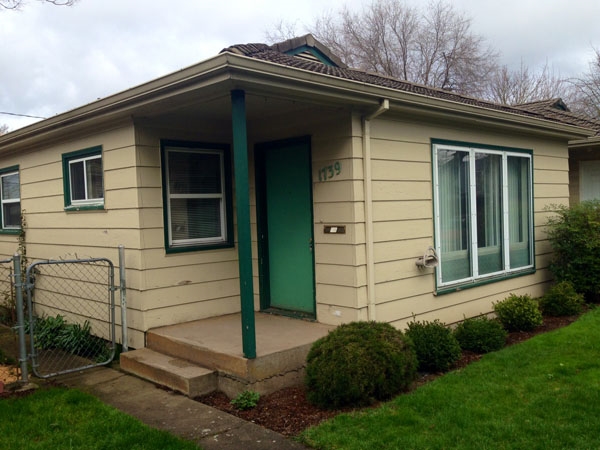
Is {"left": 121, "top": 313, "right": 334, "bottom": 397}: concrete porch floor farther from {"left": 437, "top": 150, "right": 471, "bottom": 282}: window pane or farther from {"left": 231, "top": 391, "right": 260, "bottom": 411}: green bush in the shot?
{"left": 437, "top": 150, "right": 471, "bottom": 282}: window pane

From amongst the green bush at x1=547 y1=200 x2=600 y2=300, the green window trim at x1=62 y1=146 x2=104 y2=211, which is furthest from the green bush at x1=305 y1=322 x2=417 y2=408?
the green bush at x1=547 y1=200 x2=600 y2=300

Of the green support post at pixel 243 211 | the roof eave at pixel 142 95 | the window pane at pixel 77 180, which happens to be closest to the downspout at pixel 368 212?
the green support post at pixel 243 211

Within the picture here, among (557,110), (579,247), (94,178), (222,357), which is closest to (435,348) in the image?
(222,357)

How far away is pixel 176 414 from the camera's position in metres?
4.26

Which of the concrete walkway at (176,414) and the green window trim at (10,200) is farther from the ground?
the green window trim at (10,200)

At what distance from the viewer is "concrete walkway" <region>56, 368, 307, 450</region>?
371 centimetres

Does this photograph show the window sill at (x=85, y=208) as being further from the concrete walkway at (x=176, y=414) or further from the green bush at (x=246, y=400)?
the green bush at (x=246, y=400)

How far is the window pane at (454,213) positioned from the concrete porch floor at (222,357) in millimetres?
2013

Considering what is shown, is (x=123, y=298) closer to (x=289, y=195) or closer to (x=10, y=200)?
(x=289, y=195)

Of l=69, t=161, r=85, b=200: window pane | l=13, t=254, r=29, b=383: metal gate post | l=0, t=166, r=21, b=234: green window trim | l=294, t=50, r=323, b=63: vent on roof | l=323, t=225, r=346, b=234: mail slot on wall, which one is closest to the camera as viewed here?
l=13, t=254, r=29, b=383: metal gate post

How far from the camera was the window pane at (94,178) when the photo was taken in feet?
21.0

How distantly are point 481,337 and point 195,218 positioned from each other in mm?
3529

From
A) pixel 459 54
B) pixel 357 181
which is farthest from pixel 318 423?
pixel 459 54

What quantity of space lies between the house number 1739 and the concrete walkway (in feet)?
8.59
